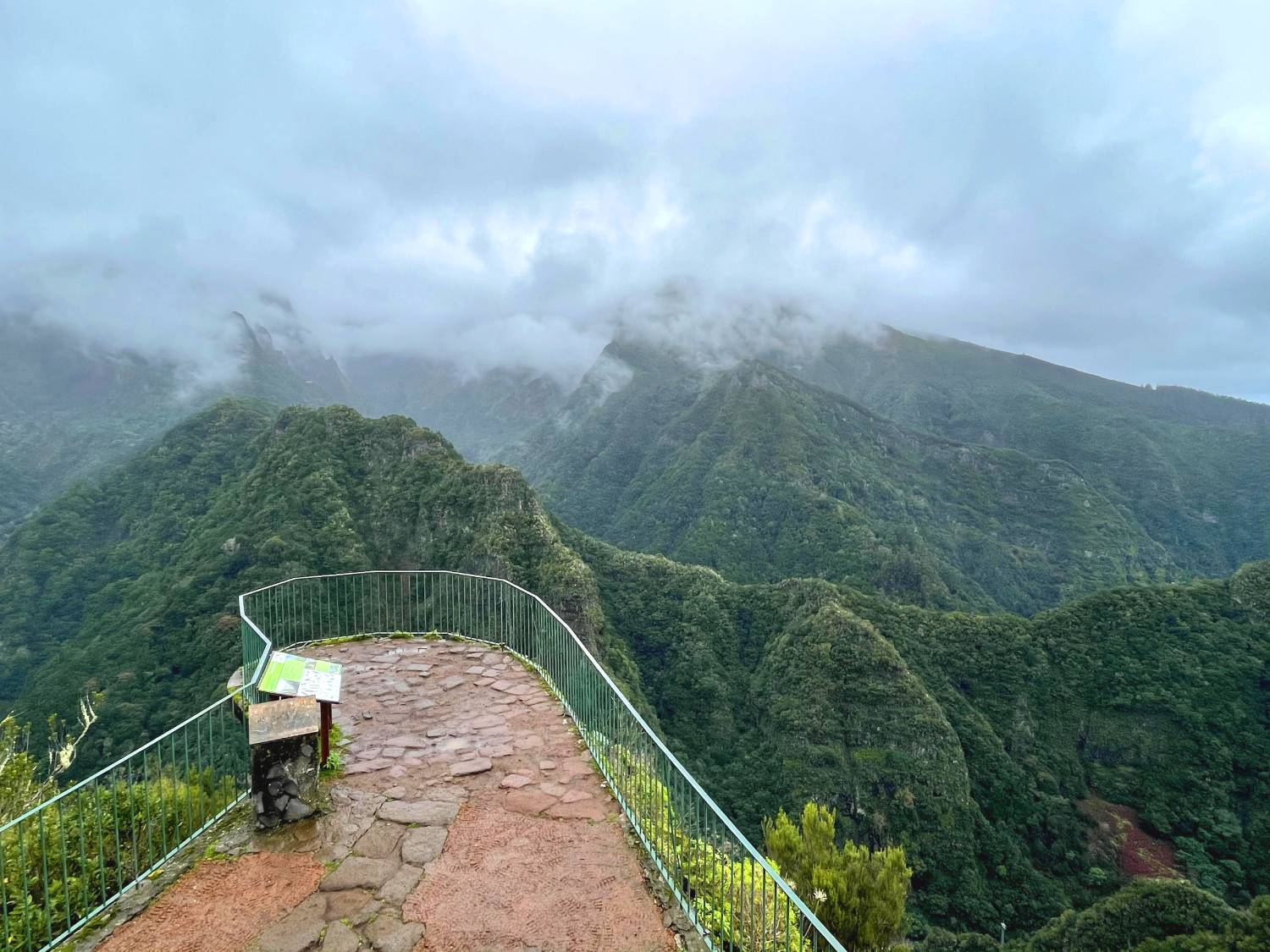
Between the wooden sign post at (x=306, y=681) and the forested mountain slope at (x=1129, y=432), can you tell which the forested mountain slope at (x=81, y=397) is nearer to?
the wooden sign post at (x=306, y=681)

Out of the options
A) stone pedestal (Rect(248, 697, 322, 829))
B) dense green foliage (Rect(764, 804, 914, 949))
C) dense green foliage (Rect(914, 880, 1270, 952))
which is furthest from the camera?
dense green foliage (Rect(914, 880, 1270, 952))

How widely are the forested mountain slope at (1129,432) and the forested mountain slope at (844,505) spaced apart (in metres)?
16.3

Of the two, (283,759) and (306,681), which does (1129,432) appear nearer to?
(306,681)

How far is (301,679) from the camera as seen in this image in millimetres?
5527

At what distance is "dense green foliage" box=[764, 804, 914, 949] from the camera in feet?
26.8

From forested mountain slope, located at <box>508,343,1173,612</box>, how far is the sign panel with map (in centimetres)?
7665

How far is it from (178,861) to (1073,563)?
384 ft

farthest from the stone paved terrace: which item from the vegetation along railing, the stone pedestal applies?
the vegetation along railing

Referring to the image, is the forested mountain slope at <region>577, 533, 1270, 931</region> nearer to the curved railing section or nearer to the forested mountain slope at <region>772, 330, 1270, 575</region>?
the curved railing section

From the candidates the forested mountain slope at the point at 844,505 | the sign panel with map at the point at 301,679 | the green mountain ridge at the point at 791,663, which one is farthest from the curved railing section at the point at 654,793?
the forested mountain slope at the point at 844,505

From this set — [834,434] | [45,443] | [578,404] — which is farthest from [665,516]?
[45,443]

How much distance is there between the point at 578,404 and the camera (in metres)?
200

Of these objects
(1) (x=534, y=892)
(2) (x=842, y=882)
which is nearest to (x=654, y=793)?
(1) (x=534, y=892)

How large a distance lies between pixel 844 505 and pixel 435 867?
94.7 m
